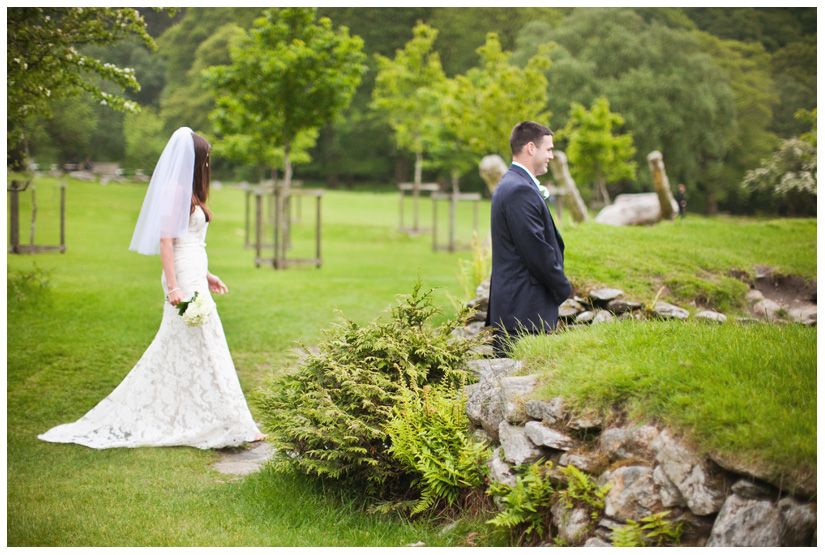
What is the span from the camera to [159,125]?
12.6m

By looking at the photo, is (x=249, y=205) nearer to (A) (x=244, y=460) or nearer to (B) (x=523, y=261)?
(A) (x=244, y=460)

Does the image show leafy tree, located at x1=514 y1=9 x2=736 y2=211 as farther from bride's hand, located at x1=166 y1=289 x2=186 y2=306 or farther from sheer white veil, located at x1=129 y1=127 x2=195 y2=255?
bride's hand, located at x1=166 y1=289 x2=186 y2=306

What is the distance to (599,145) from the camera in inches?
962

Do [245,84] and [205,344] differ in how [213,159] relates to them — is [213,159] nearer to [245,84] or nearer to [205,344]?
[245,84]

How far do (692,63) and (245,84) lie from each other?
1605 cm

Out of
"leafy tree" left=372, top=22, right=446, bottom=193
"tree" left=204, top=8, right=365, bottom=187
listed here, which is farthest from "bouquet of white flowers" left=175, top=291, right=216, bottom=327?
"leafy tree" left=372, top=22, right=446, bottom=193

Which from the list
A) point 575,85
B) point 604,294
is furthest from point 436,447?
point 575,85

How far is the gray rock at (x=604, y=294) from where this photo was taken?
5617mm

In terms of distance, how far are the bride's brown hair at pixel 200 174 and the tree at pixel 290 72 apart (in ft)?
29.6

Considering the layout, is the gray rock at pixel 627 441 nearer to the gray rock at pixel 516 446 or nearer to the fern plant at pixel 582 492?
the fern plant at pixel 582 492

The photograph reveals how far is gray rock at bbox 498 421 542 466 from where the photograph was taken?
300 centimetres

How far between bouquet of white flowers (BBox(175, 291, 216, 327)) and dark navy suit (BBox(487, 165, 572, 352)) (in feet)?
6.85
